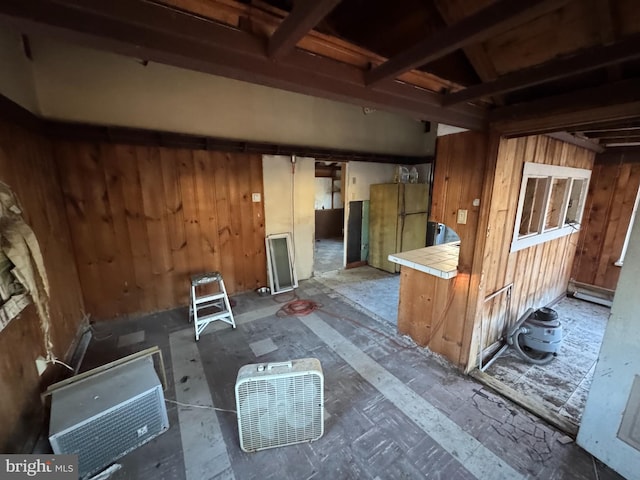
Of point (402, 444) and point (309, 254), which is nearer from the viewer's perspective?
point (402, 444)

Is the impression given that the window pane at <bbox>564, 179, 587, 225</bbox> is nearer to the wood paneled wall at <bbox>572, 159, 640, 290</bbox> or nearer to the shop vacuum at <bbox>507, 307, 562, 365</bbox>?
the wood paneled wall at <bbox>572, 159, 640, 290</bbox>

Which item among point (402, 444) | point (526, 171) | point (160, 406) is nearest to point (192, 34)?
point (160, 406)

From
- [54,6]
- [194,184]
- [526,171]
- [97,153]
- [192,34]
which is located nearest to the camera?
[54,6]

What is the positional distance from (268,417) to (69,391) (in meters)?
1.25

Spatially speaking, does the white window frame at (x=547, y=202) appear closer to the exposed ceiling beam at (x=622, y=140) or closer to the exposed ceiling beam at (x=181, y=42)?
the exposed ceiling beam at (x=622, y=140)

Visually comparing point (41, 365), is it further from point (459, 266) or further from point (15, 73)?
point (459, 266)

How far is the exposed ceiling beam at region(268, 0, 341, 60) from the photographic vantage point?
0.81 metres

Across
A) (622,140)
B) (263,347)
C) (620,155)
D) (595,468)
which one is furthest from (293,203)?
(620,155)

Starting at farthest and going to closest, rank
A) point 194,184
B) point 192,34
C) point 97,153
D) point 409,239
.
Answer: point 409,239
point 194,184
point 97,153
point 192,34

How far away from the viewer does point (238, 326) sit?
3.07m

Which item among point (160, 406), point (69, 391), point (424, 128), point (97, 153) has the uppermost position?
point (424, 128)

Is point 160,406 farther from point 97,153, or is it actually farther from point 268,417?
point 97,153

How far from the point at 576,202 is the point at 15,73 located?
6.32 metres

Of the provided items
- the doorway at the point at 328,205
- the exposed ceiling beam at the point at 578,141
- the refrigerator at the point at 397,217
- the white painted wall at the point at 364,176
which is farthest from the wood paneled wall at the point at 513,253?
the doorway at the point at 328,205
